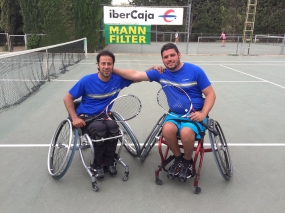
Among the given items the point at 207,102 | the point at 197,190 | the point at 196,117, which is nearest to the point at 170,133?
the point at 196,117

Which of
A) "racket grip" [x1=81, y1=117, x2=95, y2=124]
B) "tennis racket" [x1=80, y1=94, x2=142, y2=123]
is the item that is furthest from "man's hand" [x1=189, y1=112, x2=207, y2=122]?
"racket grip" [x1=81, y1=117, x2=95, y2=124]

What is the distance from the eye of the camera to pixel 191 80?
9.01 ft

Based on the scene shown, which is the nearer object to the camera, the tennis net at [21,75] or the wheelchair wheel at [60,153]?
the wheelchair wheel at [60,153]

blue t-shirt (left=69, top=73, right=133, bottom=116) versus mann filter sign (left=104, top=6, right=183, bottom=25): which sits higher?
mann filter sign (left=104, top=6, right=183, bottom=25)

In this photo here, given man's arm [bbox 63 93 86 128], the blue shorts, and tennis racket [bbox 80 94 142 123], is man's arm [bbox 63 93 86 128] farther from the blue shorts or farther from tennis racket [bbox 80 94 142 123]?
the blue shorts

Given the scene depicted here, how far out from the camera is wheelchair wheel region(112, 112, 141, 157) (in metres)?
3.04

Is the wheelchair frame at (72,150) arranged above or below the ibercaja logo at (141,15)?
below

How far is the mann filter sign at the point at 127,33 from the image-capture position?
594 inches

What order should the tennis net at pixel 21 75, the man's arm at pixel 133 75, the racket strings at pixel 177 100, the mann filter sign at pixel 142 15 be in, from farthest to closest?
1. the mann filter sign at pixel 142 15
2. the tennis net at pixel 21 75
3. the man's arm at pixel 133 75
4. the racket strings at pixel 177 100

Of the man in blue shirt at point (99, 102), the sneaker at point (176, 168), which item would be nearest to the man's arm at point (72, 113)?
the man in blue shirt at point (99, 102)

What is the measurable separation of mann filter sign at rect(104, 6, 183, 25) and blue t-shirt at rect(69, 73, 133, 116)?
42.1 ft

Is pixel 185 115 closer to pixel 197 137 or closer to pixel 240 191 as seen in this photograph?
pixel 197 137

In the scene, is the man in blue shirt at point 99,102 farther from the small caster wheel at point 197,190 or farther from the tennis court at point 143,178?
the small caster wheel at point 197,190

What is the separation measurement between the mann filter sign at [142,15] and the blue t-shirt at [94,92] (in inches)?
505
